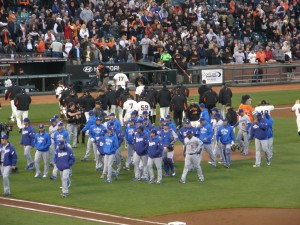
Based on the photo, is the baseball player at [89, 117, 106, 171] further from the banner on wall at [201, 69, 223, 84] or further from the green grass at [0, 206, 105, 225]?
the banner on wall at [201, 69, 223, 84]

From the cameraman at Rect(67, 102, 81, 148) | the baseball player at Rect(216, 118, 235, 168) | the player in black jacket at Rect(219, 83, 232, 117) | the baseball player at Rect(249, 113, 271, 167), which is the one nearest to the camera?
the baseball player at Rect(216, 118, 235, 168)

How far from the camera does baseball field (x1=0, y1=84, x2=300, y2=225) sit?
24938mm

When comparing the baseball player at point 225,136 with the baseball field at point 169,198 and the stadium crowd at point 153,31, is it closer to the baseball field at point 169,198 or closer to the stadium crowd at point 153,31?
the baseball field at point 169,198

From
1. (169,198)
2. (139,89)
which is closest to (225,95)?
(139,89)

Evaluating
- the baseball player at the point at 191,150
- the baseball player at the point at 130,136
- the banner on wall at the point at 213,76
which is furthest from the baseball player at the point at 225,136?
the banner on wall at the point at 213,76

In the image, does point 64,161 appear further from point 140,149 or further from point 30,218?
point 140,149

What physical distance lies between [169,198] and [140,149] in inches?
97.3

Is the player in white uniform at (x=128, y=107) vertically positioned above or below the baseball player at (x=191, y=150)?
above

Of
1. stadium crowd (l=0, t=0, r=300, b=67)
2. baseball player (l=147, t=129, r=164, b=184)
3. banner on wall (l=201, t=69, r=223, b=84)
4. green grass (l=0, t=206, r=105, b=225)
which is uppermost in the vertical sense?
stadium crowd (l=0, t=0, r=300, b=67)

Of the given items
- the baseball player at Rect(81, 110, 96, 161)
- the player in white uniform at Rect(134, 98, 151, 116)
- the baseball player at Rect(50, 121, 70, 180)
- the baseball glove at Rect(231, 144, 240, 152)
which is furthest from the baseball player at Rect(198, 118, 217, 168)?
the player in white uniform at Rect(134, 98, 151, 116)

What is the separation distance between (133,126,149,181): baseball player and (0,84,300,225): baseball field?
1.58ft

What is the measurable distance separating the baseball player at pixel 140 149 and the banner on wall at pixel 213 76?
2278 cm

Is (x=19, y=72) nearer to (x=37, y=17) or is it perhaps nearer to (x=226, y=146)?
(x=37, y=17)

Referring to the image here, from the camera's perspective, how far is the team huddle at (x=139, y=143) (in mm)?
28047
